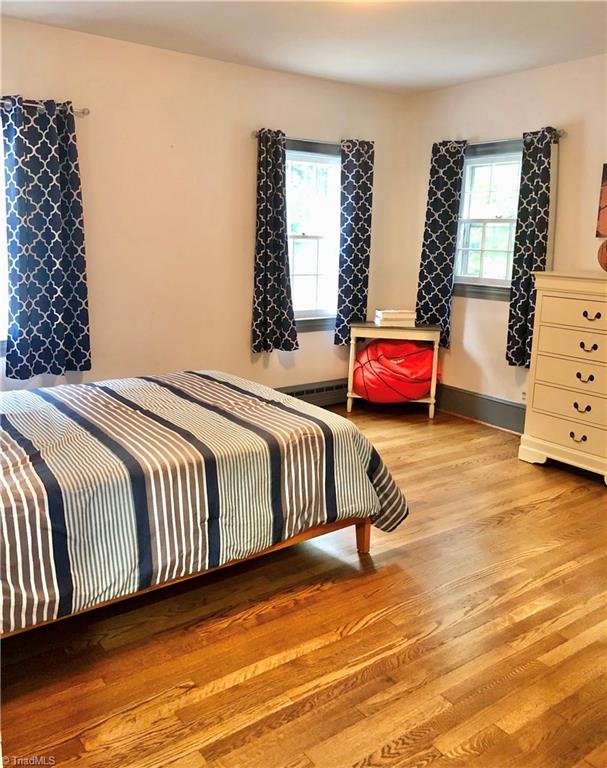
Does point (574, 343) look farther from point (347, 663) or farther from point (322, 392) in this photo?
point (347, 663)

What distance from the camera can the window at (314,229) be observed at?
490 centimetres

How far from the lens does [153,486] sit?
2.17m

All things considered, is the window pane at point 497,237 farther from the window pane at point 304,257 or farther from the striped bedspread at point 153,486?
the striped bedspread at point 153,486

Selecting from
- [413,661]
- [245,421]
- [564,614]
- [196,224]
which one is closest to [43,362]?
[196,224]

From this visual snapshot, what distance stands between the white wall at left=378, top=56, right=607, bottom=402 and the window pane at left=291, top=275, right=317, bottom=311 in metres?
0.63

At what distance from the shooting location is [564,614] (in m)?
2.46

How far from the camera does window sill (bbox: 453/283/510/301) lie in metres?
4.71

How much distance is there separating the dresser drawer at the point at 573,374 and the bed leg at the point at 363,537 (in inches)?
67.5

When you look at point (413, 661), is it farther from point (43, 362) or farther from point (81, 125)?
point (81, 125)

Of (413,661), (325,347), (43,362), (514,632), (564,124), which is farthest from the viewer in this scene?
(325,347)

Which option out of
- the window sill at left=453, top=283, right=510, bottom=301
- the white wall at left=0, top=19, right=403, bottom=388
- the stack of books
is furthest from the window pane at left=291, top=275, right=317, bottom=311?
the window sill at left=453, top=283, right=510, bottom=301

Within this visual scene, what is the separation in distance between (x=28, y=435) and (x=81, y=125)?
2.27 meters

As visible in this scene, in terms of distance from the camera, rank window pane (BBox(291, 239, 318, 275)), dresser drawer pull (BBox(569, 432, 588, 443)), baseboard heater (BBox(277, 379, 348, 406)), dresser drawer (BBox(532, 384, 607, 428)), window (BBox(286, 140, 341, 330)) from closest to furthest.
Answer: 1. dresser drawer (BBox(532, 384, 607, 428))
2. dresser drawer pull (BBox(569, 432, 588, 443))
3. window (BBox(286, 140, 341, 330))
4. window pane (BBox(291, 239, 318, 275))
5. baseboard heater (BBox(277, 379, 348, 406))

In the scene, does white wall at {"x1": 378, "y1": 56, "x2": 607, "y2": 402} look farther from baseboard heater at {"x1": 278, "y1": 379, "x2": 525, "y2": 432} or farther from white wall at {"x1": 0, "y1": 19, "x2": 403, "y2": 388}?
white wall at {"x1": 0, "y1": 19, "x2": 403, "y2": 388}
